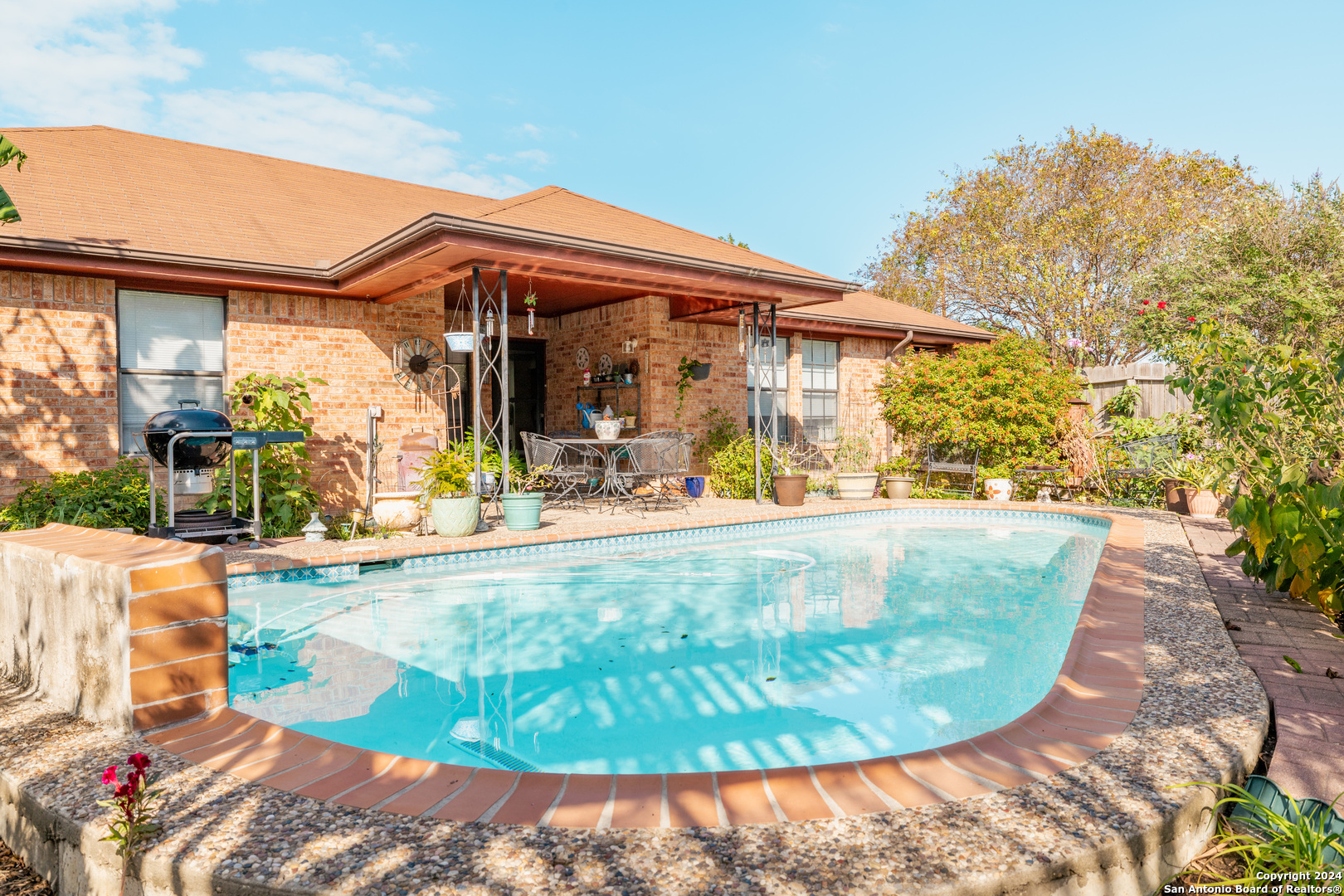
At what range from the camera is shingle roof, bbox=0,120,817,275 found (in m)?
7.20

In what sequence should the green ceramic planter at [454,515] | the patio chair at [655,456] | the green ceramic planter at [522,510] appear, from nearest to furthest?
the green ceramic planter at [454,515] → the green ceramic planter at [522,510] → the patio chair at [655,456]

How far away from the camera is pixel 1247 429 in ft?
11.0

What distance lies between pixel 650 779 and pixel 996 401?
9.96 meters

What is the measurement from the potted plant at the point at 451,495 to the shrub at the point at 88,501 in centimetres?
243

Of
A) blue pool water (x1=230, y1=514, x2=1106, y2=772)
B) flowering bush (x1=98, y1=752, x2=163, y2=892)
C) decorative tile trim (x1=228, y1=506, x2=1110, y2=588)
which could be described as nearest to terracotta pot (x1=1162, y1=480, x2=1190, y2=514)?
decorative tile trim (x1=228, y1=506, x2=1110, y2=588)

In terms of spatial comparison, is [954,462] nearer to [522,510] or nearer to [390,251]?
[522,510]

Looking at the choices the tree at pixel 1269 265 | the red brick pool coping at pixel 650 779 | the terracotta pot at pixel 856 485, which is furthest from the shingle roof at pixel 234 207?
the tree at pixel 1269 265

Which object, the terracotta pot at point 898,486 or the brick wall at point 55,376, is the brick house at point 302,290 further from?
the terracotta pot at point 898,486

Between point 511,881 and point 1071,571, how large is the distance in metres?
5.67

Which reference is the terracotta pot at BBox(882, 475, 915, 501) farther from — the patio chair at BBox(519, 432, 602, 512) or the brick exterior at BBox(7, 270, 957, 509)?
the patio chair at BBox(519, 432, 602, 512)

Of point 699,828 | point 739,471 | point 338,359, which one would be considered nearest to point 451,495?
point 338,359

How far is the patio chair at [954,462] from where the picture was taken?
10.8 m

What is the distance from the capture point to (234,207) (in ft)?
28.6

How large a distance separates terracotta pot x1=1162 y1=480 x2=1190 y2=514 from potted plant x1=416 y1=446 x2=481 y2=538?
8.00m
